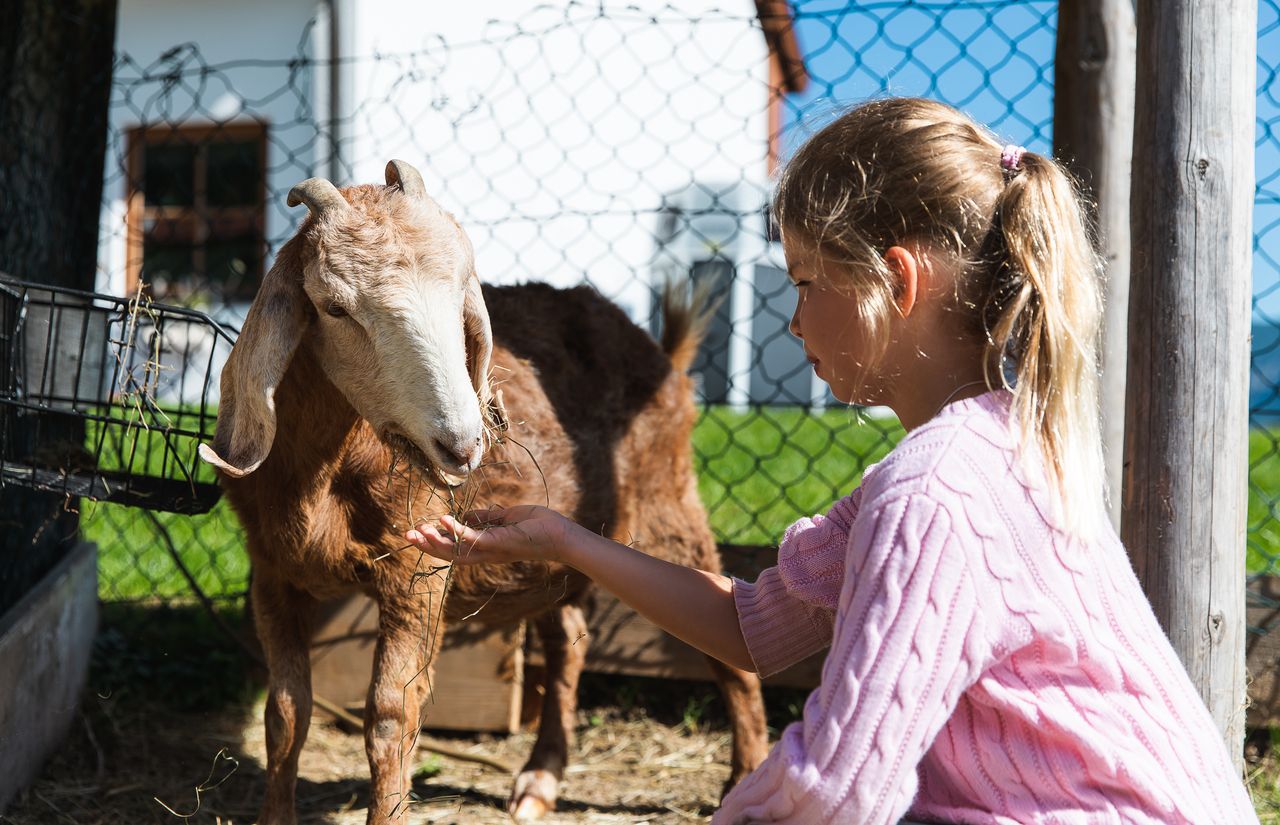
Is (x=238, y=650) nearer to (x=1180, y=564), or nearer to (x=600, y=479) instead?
(x=600, y=479)

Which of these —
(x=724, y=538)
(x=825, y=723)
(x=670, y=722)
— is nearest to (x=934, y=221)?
(x=825, y=723)

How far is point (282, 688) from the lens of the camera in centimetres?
255

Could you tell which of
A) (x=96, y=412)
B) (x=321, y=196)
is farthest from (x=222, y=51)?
(x=321, y=196)

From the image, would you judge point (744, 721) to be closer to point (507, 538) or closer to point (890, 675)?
point (507, 538)

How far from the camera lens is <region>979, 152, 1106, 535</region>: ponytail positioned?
1.58 metres

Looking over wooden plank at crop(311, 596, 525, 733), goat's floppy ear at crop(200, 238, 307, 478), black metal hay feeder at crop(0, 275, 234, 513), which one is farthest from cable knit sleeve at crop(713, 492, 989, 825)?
wooden plank at crop(311, 596, 525, 733)

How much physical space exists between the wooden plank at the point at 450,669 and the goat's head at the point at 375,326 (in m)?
1.59

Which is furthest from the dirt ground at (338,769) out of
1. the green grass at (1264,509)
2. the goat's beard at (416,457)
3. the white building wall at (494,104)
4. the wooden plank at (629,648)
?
the white building wall at (494,104)

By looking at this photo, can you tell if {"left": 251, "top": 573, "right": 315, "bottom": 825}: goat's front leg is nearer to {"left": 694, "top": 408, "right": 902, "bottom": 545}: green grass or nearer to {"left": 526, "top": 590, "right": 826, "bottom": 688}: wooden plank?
{"left": 526, "top": 590, "right": 826, "bottom": 688}: wooden plank

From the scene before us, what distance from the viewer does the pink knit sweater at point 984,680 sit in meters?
1.43

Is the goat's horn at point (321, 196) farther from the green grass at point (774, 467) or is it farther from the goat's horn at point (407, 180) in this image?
the green grass at point (774, 467)

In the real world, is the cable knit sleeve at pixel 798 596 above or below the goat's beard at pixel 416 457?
below

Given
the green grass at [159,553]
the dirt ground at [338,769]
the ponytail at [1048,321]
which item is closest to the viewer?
the ponytail at [1048,321]

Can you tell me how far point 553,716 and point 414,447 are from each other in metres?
1.54
